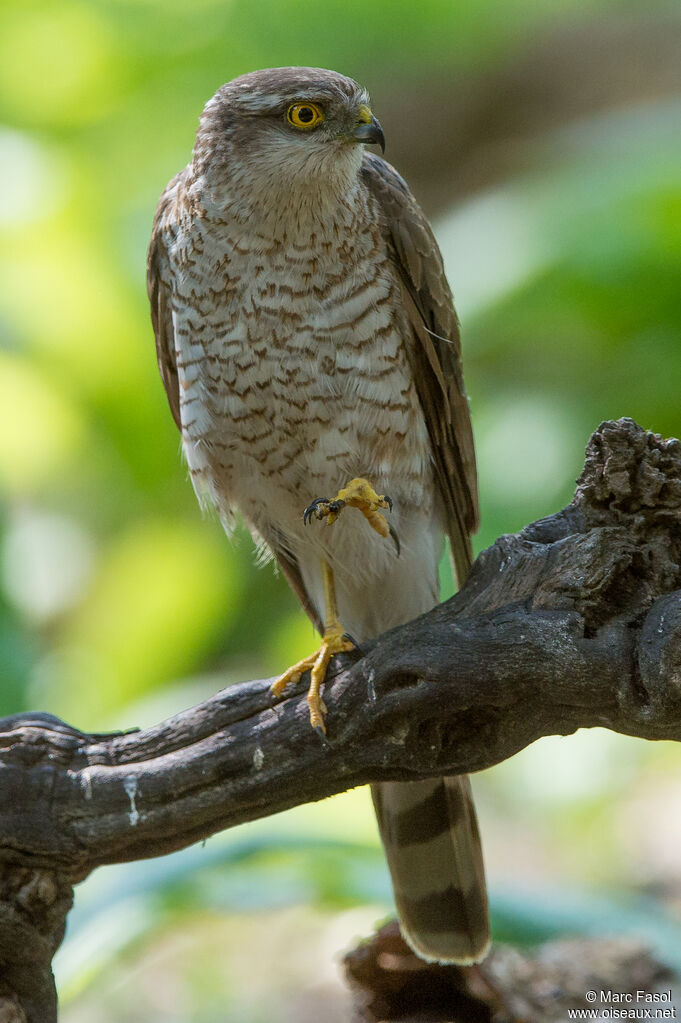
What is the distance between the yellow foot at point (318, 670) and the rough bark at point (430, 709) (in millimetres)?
27

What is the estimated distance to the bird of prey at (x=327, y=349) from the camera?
9.40ft

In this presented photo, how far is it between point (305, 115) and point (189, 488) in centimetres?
352

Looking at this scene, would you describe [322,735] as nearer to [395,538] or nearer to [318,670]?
[318,670]

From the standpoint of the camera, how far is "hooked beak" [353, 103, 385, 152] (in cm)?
283

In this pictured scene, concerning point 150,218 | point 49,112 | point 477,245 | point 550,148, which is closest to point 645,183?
point 477,245

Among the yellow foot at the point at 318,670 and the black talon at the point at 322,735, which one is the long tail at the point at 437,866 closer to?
the yellow foot at the point at 318,670

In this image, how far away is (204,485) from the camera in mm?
3213

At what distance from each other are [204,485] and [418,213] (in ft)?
3.05

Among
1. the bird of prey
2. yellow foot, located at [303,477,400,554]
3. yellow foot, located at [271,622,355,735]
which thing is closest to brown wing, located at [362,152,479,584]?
the bird of prey

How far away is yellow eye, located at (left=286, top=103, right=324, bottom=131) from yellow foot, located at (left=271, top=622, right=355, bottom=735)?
122 cm

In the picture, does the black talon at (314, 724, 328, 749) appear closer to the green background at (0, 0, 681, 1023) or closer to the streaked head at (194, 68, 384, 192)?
the green background at (0, 0, 681, 1023)

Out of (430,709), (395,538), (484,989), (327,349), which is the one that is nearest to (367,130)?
(327,349)

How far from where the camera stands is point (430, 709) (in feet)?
7.27

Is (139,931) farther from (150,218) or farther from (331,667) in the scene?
(150,218)
